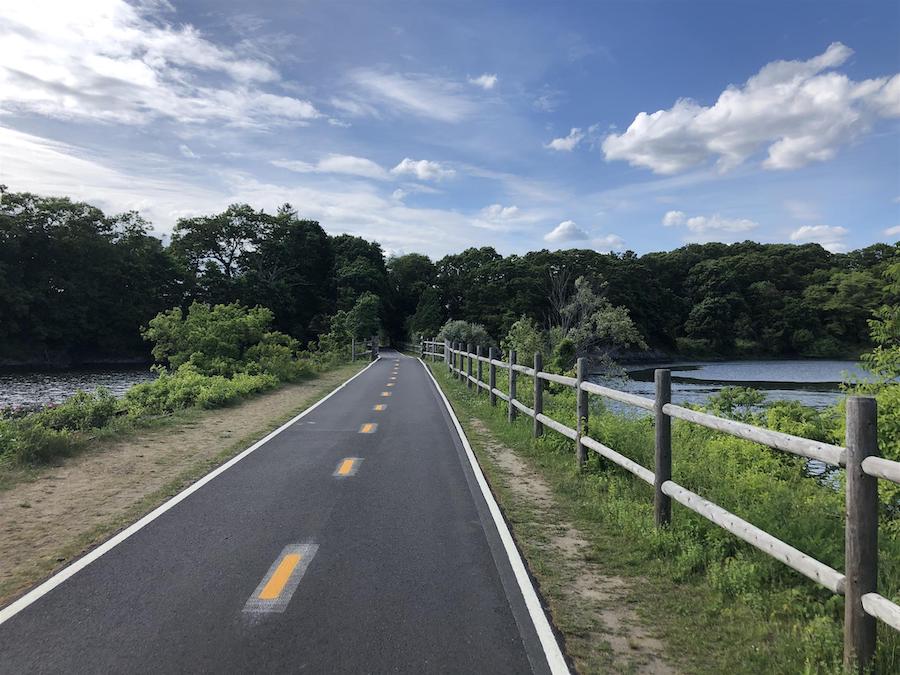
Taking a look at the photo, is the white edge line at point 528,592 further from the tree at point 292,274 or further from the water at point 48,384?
the tree at point 292,274

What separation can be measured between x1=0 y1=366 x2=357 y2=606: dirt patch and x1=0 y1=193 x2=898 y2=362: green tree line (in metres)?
48.2

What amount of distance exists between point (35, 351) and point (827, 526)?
69963 mm

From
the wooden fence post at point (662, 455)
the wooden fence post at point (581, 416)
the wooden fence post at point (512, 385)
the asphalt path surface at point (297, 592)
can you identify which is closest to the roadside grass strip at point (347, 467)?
the asphalt path surface at point (297, 592)

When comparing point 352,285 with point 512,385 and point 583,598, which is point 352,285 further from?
point 583,598

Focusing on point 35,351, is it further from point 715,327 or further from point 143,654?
point 715,327

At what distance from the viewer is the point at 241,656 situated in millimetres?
3648

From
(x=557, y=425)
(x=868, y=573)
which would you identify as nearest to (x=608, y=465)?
(x=557, y=425)

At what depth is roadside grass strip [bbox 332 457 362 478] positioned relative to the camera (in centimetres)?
861

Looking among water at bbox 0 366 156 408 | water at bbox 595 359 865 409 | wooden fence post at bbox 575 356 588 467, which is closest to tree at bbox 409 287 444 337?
water at bbox 595 359 865 409

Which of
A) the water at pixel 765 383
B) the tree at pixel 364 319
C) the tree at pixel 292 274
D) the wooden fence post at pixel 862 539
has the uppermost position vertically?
the tree at pixel 292 274

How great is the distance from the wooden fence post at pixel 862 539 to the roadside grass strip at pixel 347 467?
6.20 m

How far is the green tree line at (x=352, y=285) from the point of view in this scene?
6185 cm

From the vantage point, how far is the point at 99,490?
313 inches

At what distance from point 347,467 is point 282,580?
14.0ft
